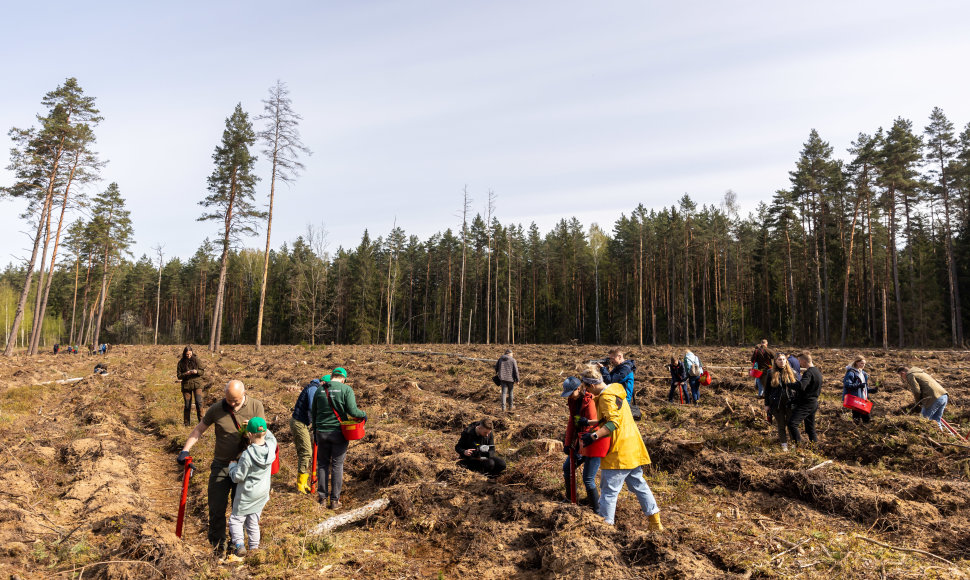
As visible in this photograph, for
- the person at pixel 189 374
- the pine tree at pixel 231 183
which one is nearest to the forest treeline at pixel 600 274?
the pine tree at pixel 231 183

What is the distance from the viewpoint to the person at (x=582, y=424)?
19.5 feet

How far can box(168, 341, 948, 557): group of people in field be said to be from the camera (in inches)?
201

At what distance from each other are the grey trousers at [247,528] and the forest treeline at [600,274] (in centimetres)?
2919

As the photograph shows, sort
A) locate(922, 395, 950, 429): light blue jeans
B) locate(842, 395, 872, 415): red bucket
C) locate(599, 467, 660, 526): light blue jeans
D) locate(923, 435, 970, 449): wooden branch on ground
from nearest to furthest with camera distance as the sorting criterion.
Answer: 1. locate(599, 467, 660, 526): light blue jeans
2. locate(923, 435, 970, 449): wooden branch on ground
3. locate(922, 395, 950, 429): light blue jeans
4. locate(842, 395, 872, 415): red bucket

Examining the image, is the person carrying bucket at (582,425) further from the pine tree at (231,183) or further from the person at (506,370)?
the pine tree at (231,183)

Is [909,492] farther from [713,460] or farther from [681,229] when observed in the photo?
[681,229]

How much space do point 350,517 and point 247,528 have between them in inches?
53.4

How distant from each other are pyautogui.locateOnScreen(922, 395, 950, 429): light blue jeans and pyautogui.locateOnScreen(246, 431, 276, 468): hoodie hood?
13.0 meters

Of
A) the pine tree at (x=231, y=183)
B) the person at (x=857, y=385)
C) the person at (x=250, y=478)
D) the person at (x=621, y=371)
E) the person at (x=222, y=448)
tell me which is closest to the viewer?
the person at (x=250, y=478)

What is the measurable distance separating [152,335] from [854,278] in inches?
3753

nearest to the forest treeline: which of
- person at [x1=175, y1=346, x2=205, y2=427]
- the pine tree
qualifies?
the pine tree

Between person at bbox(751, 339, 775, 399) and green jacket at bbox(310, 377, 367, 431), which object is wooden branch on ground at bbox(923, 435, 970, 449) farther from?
green jacket at bbox(310, 377, 367, 431)

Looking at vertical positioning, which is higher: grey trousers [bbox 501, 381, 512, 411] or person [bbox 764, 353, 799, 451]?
person [bbox 764, 353, 799, 451]

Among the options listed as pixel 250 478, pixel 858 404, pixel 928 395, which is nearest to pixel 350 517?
pixel 250 478
